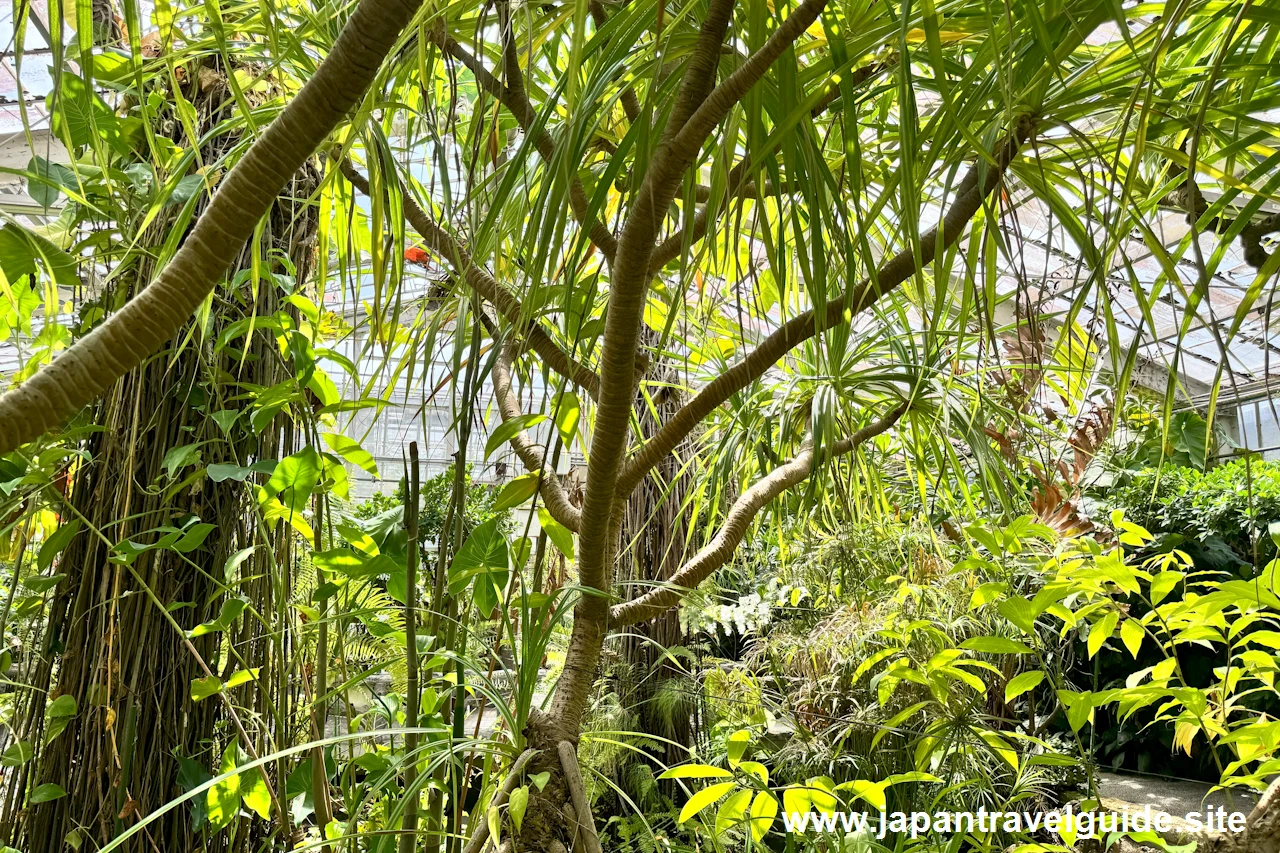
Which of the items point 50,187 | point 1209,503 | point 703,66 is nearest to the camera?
point 703,66

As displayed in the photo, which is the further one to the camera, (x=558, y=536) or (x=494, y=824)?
(x=558, y=536)

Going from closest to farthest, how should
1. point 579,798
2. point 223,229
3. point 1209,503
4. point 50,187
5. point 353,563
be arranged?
point 223,229
point 579,798
point 353,563
point 50,187
point 1209,503

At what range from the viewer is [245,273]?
836 millimetres

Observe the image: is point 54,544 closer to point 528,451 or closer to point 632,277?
point 528,451

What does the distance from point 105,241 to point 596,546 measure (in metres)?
0.63

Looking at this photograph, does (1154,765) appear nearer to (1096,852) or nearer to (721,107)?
(1096,852)

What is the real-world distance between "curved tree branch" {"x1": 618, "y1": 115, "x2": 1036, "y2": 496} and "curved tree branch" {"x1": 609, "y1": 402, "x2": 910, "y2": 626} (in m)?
0.11

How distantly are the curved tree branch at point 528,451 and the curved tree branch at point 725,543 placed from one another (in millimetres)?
97

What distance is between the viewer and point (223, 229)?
0.29 meters

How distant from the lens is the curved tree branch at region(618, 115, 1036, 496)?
0.57 meters

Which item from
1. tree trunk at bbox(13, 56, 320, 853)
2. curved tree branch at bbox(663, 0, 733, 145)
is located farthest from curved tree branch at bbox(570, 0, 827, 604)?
tree trunk at bbox(13, 56, 320, 853)

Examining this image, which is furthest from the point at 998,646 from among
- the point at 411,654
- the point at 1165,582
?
the point at 411,654

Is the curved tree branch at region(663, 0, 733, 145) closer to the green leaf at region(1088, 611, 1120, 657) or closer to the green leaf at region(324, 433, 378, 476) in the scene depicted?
the green leaf at region(324, 433, 378, 476)

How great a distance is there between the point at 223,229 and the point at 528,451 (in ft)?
1.83
